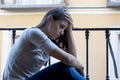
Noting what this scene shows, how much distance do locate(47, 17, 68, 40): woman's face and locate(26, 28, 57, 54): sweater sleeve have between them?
0.22 ft

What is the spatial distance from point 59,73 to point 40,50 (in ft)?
0.65

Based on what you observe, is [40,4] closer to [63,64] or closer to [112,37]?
[112,37]

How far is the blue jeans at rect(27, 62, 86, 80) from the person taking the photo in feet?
5.45

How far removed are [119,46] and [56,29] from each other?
4340 mm

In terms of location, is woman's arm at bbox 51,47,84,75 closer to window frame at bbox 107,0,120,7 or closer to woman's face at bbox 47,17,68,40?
woman's face at bbox 47,17,68,40

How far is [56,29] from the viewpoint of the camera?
182 centimetres

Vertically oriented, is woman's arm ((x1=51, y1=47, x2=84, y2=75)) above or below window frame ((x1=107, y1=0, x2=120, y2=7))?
above

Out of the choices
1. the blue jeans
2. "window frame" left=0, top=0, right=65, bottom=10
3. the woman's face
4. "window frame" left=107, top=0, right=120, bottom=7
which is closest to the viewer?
the blue jeans

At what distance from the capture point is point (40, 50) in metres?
1.83

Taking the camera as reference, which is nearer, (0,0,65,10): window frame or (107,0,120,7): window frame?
(107,0,120,7): window frame

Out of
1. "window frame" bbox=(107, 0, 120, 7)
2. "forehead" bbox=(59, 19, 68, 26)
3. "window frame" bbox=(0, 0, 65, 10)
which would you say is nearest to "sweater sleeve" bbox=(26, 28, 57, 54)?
"forehead" bbox=(59, 19, 68, 26)

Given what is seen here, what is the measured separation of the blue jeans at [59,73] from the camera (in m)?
1.66

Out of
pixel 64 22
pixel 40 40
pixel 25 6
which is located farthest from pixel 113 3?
pixel 40 40

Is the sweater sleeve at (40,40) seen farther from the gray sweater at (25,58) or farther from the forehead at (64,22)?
the forehead at (64,22)
